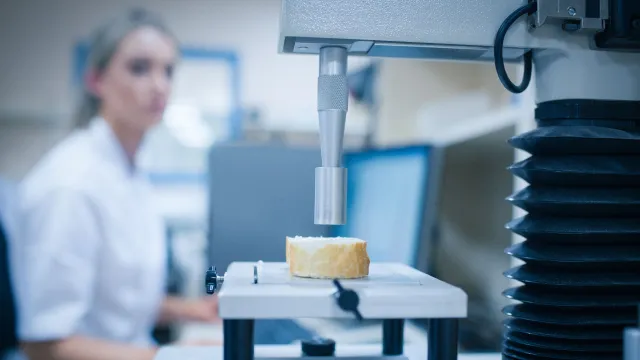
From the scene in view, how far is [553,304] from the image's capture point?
0.46 metres

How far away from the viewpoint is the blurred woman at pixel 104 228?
4.12 ft

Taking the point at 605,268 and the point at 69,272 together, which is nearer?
the point at 605,268

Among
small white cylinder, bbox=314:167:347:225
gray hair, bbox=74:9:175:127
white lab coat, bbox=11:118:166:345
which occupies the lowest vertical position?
white lab coat, bbox=11:118:166:345

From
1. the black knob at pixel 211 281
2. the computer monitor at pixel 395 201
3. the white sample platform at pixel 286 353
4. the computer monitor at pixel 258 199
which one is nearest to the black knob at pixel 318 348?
the white sample platform at pixel 286 353

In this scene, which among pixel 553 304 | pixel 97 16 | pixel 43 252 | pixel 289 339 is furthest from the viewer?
pixel 97 16

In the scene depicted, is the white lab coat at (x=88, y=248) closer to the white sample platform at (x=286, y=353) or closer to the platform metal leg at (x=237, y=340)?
the white sample platform at (x=286, y=353)

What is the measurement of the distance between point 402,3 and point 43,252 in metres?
1.10

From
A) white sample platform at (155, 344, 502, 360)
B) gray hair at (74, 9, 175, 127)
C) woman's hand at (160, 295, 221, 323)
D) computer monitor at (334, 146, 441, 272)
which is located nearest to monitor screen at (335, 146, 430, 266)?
computer monitor at (334, 146, 441, 272)

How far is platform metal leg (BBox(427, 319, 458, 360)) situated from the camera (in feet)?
1.39

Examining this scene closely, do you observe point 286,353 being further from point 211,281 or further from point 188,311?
point 188,311

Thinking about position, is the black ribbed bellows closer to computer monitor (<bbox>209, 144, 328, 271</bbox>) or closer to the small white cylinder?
the small white cylinder

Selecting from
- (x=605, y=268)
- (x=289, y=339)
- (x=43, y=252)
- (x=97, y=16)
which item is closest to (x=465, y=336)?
(x=289, y=339)

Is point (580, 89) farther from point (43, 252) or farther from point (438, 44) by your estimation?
point (43, 252)

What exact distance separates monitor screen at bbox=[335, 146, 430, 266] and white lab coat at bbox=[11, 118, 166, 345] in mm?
616
